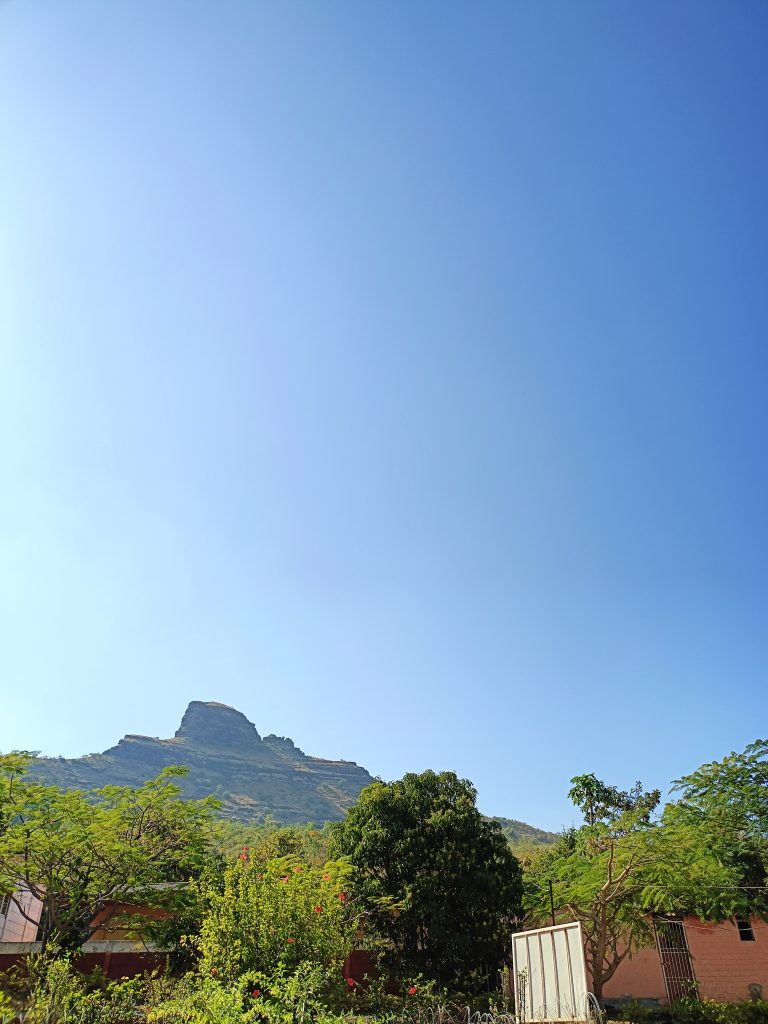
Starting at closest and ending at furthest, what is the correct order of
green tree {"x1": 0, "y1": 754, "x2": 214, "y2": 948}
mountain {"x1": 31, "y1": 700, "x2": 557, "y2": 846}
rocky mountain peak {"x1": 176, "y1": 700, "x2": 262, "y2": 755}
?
green tree {"x1": 0, "y1": 754, "x2": 214, "y2": 948} < mountain {"x1": 31, "y1": 700, "x2": 557, "y2": 846} < rocky mountain peak {"x1": 176, "y1": 700, "x2": 262, "y2": 755}

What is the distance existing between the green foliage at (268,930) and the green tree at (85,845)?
515 cm

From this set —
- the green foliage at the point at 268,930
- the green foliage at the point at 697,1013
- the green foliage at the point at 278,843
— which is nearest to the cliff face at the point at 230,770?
the green foliage at the point at 278,843

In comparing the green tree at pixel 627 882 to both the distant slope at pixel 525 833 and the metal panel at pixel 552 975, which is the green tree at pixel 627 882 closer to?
the metal panel at pixel 552 975

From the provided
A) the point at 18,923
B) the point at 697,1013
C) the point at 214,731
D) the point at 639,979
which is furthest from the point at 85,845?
the point at 214,731

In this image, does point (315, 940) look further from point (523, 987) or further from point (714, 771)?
point (714, 771)

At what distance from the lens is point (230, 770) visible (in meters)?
168

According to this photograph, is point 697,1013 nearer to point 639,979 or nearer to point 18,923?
point 639,979

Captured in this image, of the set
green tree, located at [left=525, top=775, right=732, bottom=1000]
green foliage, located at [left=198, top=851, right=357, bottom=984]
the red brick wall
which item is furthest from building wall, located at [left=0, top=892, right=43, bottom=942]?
the red brick wall

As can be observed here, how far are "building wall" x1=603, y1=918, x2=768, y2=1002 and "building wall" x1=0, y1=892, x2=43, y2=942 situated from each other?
1873 cm

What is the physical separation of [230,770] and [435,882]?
162654mm

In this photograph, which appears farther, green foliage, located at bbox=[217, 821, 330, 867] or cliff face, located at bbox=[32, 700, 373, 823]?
cliff face, located at bbox=[32, 700, 373, 823]

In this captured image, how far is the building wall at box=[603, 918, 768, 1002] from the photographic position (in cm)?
2059

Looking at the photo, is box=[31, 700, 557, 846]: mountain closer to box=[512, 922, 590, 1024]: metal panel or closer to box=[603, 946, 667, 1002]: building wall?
box=[603, 946, 667, 1002]: building wall

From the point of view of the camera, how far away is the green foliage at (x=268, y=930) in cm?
958
